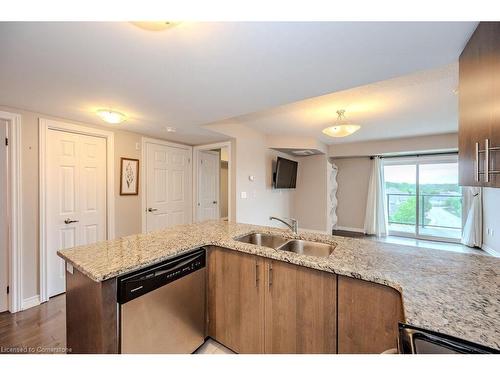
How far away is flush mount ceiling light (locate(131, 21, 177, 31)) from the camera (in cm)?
96

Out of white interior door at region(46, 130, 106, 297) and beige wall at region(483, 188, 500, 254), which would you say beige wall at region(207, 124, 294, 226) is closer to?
white interior door at region(46, 130, 106, 297)

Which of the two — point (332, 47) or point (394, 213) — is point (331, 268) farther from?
point (394, 213)

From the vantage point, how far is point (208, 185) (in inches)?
173

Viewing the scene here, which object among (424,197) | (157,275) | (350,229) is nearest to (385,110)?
(157,275)

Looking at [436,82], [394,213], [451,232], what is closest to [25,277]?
[436,82]

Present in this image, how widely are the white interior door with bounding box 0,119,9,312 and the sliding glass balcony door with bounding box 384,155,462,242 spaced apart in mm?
6893

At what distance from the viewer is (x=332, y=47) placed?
1211 millimetres

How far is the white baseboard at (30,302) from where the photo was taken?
216 cm

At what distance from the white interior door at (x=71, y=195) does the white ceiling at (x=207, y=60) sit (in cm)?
61

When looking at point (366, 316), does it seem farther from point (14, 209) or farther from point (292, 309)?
point (14, 209)

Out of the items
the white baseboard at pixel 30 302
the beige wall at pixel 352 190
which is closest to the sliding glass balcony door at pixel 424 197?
the beige wall at pixel 352 190

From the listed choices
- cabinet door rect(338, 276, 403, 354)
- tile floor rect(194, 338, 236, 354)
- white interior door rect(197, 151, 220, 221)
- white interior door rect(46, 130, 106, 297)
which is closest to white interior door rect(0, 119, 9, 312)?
white interior door rect(46, 130, 106, 297)

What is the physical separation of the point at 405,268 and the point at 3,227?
3.47 m

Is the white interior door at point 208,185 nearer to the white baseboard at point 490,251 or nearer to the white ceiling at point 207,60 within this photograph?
the white ceiling at point 207,60
